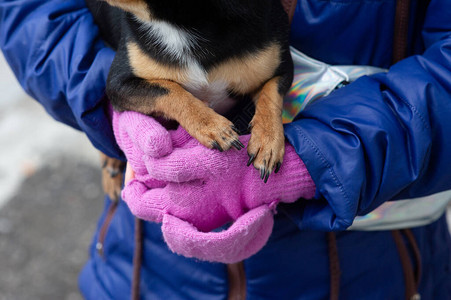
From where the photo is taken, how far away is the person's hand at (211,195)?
3.84 feet

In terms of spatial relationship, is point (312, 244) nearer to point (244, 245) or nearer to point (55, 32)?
point (244, 245)

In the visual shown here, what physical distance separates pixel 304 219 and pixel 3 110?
3248 mm

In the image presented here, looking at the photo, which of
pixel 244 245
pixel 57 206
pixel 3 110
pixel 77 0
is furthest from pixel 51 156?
pixel 244 245

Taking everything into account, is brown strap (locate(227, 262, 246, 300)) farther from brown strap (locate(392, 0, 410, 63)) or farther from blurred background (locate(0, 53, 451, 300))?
blurred background (locate(0, 53, 451, 300))

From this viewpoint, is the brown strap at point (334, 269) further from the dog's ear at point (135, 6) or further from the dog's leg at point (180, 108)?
the dog's ear at point (135, 6)

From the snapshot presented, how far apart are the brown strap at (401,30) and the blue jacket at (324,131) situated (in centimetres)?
2

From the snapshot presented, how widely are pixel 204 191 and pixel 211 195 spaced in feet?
0.07

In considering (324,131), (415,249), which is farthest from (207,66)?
(415,249)

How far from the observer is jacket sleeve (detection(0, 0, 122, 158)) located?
1.40m

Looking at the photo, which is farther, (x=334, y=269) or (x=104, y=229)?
(x=104, y=229)

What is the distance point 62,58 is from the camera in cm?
143

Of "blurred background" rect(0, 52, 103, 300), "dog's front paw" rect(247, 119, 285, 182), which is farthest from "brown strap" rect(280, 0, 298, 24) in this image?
"blurred background" rect(0, 52, 103, 300)

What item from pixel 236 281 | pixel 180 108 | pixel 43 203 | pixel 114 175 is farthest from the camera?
pixel 43 203

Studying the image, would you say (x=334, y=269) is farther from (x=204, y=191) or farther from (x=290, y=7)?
(x=290, y=7)
